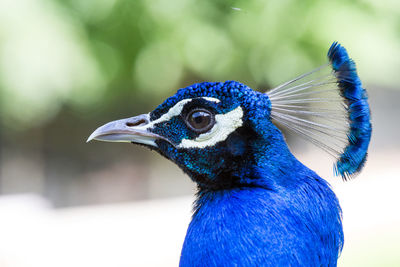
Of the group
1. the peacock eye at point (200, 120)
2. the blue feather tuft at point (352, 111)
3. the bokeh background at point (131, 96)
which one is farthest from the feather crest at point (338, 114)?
the bokeh background at point (131, 96)

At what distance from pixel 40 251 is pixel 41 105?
1.02 m

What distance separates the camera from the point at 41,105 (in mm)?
3104

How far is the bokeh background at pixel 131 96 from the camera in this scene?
254 cm

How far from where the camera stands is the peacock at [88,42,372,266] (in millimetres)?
770

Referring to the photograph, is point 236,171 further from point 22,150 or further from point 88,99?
point 22,150

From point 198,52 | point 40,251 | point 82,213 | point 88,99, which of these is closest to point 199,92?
point 198,52

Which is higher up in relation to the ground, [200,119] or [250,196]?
[200,119]

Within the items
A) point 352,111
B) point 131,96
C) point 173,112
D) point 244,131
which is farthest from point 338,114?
point 131,96

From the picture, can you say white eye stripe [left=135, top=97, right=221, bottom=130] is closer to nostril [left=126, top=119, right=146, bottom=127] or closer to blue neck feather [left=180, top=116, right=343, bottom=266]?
nostril [left=126, top=119, right=146, bottom=127]

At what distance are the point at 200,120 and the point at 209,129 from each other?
0.07 feet

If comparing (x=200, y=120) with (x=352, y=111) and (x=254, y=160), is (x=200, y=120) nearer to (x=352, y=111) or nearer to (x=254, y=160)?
(x=254, y=160)

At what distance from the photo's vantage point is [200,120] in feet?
2.73

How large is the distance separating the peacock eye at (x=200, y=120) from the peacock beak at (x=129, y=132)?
67 mm

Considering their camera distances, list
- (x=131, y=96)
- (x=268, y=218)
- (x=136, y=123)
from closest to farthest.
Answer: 1. (x=268, y=218)
2. (x=136, y=123)
3. (x=131, y=96)
